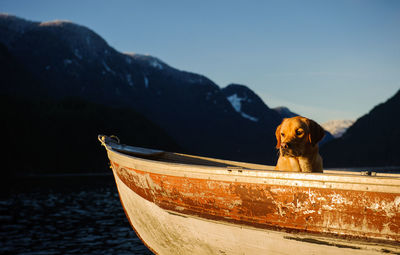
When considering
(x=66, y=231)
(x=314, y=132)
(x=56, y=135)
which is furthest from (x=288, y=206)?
(x=56, y=135)

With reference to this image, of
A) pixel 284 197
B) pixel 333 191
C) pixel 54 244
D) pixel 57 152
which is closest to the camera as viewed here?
pixel 333 191

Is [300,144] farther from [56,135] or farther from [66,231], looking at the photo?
[56,135]

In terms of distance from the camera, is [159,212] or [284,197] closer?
[284,197]

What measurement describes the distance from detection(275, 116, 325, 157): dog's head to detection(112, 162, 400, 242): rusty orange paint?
887 mm

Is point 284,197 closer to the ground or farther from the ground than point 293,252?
farther from the ground

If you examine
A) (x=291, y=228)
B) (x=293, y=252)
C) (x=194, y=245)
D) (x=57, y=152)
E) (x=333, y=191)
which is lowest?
(x=57, y=152)

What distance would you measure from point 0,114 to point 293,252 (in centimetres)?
17617

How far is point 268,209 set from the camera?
527 cm

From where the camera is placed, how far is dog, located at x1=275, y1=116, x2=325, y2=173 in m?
5.71

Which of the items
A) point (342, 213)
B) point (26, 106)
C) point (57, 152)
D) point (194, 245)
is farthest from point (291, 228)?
point (26, 106)

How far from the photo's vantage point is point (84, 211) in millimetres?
40188

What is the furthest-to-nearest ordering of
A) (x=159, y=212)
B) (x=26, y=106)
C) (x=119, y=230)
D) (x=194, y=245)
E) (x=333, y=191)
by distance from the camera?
(x=26, y=106) < (x=119, y=230) < (x=159, y=212) < (x=194, y=245) < (x=333, y=191)

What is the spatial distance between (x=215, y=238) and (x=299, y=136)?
2.45 metres

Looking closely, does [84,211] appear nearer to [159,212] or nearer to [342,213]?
[159,212]
